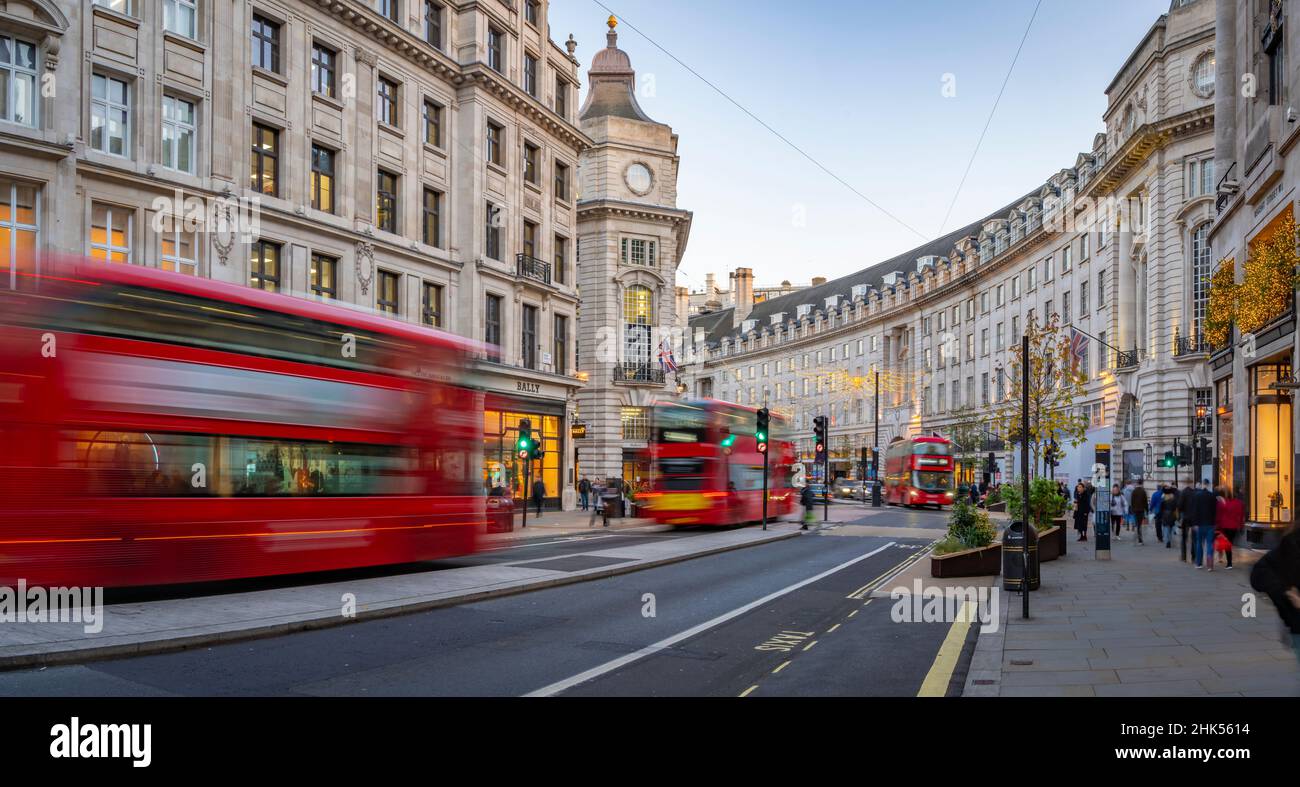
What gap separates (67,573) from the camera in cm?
1120

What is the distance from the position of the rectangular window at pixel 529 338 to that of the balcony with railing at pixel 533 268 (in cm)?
128

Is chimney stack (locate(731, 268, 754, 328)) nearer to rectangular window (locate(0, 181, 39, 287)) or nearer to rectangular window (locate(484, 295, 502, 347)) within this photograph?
rectangular window (locate(484, 295, 502, 347))

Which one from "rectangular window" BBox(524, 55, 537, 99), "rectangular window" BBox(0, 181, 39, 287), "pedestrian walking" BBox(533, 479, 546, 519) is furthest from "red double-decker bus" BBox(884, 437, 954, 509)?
"rectangular window" BBox(0, 181, 39, 287)

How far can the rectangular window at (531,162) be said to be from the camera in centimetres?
4047

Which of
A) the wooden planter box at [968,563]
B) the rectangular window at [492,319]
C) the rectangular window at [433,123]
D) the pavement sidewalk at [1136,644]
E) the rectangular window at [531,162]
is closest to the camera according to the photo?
the pavement sidewalk at [1136,644]

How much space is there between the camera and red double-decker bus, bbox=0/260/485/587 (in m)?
11.1

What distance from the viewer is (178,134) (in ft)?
82.3

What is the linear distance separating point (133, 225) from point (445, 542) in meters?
13.3

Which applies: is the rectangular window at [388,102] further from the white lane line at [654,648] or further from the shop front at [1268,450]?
the shop front at [1268,450]

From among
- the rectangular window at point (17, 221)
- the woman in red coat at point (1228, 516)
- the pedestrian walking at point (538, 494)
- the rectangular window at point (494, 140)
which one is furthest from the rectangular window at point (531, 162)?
the woman in red coat at point (1228, 516)

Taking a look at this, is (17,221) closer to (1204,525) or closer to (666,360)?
(1204,525)

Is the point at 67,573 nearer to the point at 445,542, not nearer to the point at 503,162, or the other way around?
the point at 445,542

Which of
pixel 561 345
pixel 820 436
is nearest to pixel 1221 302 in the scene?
pixel 820 436

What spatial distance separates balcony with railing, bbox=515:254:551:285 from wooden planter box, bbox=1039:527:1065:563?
2338 centimetres
